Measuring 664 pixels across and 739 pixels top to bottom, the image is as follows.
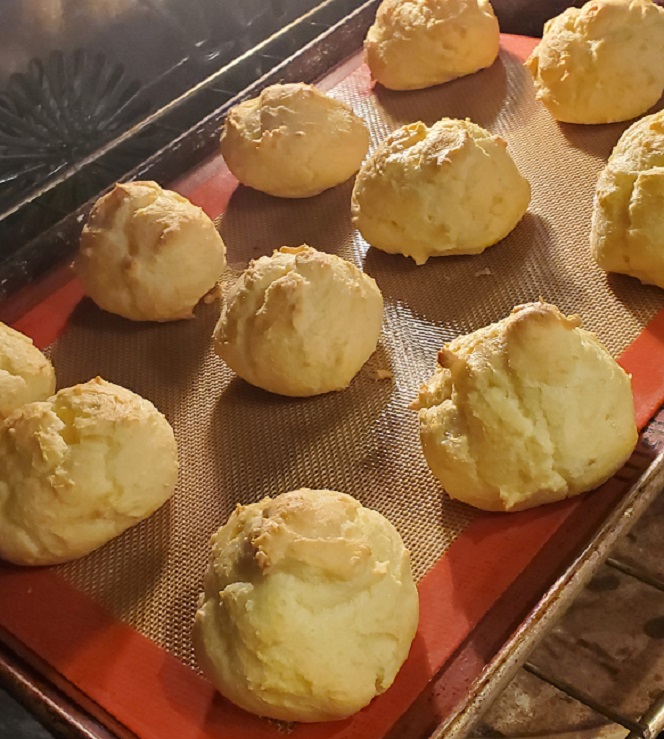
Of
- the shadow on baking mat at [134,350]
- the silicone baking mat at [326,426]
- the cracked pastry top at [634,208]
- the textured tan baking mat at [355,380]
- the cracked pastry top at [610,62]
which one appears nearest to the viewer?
the silicone baking mat at [326,426]

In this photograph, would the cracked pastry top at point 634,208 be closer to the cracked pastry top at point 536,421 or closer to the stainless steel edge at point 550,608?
the cracked pastry top at point 536,421

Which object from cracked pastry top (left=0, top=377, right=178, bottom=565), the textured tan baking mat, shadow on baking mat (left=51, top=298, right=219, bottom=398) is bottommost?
the textured tan baking mat

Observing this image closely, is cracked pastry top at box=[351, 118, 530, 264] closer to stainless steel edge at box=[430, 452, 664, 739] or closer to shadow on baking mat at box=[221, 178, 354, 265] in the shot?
shadow on baking mat at box=[221, 178, 354, 265]

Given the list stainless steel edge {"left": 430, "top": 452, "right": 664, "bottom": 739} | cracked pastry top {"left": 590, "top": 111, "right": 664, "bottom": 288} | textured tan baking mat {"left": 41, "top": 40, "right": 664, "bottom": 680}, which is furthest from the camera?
cracked pastry top {"left": 590, "top": 111, "right": 664, "bottom": 288}

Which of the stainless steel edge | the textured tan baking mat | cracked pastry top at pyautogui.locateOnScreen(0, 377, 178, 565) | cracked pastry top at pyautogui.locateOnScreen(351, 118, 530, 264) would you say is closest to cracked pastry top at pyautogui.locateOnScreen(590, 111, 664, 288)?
the textured tan baking mat

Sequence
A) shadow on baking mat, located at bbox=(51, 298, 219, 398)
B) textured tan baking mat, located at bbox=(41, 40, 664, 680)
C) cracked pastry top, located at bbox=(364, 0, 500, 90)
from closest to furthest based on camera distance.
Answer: textured tan baking mat, located at bbox=(41, 40, 664, 680)
shadow on baking mat, located at bbox=(51, 298, 219, 398)
cracked pastry top, located at bbox=(364, 0, 500, 90)

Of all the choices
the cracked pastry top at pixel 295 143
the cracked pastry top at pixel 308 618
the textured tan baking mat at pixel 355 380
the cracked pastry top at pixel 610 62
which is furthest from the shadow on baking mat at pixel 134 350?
the cracked pastry top at pixel 610 62

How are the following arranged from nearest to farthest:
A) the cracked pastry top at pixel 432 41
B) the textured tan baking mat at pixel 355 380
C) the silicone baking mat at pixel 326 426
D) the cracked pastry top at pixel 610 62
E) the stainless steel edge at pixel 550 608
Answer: the stainless steel edge at pixel 550 608, the silicone baking mat at pixel 326 426, the textured tan baking mat at pixel 355 380, the cracked pastry top at pixel 610 62, the cracked pastry top at pixel 432 41

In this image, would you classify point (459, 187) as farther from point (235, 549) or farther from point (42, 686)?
point (42, 686)

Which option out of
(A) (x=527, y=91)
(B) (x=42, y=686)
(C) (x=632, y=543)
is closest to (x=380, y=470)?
(C) (x=632, y=543)
